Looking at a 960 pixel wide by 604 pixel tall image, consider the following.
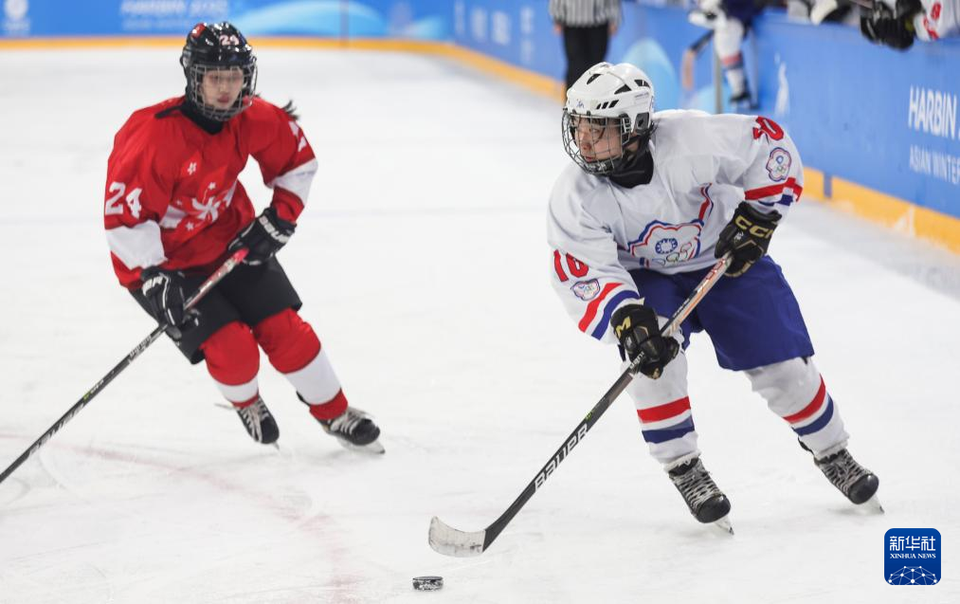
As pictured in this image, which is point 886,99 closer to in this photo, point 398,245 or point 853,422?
point 398,245

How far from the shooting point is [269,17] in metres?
15.9

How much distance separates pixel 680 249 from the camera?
2885mm

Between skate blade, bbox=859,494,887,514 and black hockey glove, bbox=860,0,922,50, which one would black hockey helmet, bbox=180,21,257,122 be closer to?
skate blade, bbox=859,494,887,514

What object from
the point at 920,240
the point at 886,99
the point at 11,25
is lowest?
the point at 11,25

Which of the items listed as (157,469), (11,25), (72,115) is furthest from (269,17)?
(157,469)

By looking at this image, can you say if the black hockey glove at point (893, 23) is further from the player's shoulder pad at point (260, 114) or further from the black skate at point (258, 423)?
the black skate at point (258, 423)

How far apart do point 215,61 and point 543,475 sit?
1213 mm

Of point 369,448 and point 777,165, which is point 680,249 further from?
point 369,448

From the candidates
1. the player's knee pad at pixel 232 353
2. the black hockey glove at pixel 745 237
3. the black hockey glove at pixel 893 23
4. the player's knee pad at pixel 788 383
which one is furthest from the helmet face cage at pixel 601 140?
the black hockey glove at pixel 893 23

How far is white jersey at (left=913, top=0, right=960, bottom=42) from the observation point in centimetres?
545

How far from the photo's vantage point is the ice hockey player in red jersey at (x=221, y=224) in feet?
10.4

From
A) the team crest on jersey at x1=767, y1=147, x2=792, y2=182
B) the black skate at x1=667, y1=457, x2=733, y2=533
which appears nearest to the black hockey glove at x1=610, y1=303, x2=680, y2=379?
the black skate at x1=667, y1=457, x2=733, y2=533

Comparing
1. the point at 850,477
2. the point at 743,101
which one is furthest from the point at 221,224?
the point at 743,101

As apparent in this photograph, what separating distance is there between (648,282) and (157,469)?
4.37 ft
